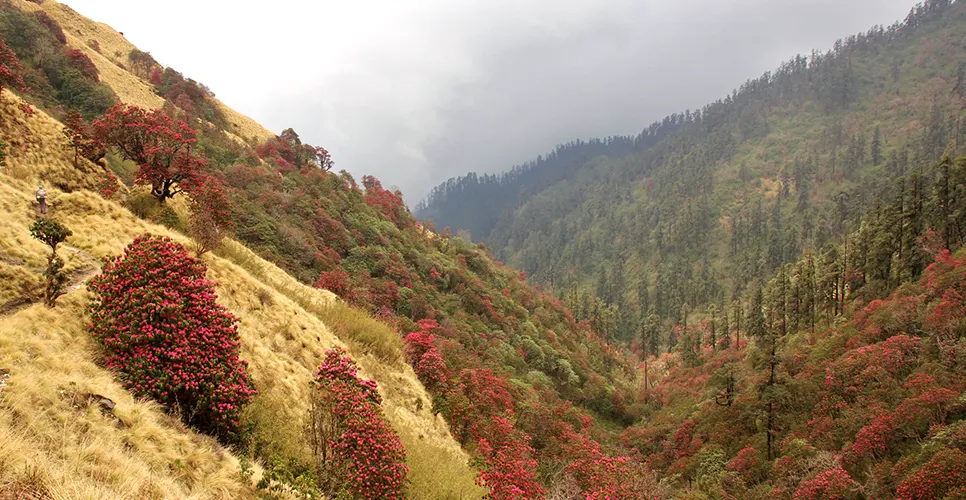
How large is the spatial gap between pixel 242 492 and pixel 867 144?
21570 centimetres

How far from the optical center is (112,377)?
872 centimetres

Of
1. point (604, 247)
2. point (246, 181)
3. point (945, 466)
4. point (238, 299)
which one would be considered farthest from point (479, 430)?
point (604, 247)

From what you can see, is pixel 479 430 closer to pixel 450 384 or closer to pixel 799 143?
pixel 450 384

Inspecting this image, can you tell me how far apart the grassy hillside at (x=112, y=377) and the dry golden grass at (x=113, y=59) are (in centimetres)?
3770

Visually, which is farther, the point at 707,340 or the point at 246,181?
the point at 707,340

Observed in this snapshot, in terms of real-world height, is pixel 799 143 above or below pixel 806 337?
above

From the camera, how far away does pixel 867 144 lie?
16700 cm

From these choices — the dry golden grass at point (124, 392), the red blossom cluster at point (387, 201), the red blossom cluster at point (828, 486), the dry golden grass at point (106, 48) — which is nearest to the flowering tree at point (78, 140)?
the dry golden grass at point (124, 392)

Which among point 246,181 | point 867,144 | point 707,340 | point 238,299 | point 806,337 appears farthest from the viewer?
point 867,144

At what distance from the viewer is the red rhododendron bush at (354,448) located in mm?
9734

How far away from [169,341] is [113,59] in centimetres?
6250

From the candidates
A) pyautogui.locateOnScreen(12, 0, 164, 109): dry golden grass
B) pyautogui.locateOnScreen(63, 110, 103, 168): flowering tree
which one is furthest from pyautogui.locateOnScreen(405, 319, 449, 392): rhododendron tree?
pyautogui.locateOnScreen(12, 0, 164, 109): dry golden grass

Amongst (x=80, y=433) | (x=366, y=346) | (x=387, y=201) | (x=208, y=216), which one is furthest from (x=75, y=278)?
(x=387, y=201)

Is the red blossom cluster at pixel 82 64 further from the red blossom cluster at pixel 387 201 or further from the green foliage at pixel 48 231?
the green foliage at pixel 48 231
